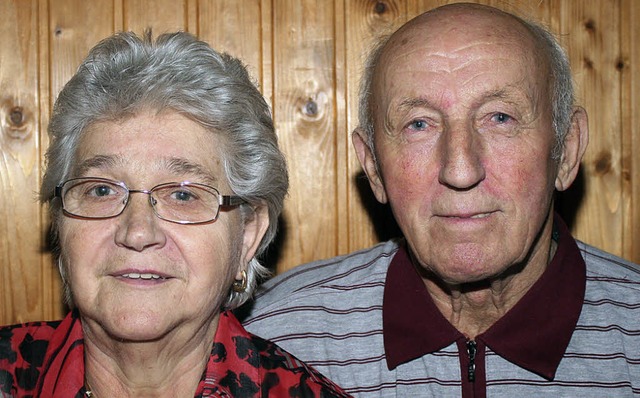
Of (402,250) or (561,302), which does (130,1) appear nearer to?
(402,250)

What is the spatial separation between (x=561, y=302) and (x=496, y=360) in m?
0.25

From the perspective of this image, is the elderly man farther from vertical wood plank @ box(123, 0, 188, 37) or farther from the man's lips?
vertical wood plank @ box(123, 0, 188, 37)

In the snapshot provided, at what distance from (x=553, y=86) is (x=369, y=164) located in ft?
1.84

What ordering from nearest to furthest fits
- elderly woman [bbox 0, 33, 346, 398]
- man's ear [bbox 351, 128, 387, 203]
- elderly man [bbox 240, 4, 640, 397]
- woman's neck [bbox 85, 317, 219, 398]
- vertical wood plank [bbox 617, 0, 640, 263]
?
elderly woman [bbox 0, 33, 346, 398] → woman's neck [bbox 85, 317, 219, 398] → elderly man [bbox 240, 4, 640, 397] → man's ear [bbox 351, 128, 387, 203] → vertical wood plank [bbox 617, 0, 640, 263]

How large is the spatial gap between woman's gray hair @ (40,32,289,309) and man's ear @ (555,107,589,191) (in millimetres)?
821

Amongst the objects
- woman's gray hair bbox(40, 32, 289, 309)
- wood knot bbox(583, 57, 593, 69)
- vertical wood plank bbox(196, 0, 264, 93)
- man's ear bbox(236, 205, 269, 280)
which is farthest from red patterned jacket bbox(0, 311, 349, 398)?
wood knot bbox(583, 57, 593, 69)

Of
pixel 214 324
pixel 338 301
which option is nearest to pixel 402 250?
pixel 338 301

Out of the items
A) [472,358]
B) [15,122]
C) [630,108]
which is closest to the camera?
[472,358]

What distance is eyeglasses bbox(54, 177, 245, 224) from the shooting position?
66.8 inches

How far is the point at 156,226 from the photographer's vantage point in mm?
1693

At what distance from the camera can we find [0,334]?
192cm

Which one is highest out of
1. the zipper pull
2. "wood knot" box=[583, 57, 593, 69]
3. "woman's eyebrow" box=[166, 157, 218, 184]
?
"wood knot" box=[583, 57, 593, 69]

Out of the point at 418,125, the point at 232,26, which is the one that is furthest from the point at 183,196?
the point at 232,26

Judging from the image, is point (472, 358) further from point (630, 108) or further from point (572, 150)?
point (630, 108)
